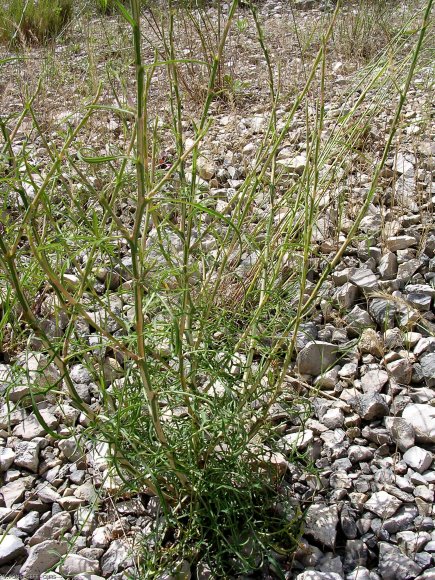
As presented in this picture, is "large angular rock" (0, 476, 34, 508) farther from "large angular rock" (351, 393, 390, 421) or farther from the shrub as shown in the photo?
the shrub

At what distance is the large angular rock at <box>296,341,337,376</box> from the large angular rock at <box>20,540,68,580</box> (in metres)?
0.88

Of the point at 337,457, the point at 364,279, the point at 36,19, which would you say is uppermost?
the point at 36,19

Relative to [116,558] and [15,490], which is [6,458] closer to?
[15,490]

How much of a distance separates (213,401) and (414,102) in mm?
2643

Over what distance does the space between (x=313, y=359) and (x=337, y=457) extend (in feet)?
1.25

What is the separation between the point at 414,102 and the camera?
3.48m

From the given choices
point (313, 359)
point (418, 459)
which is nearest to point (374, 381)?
point (313, 359)

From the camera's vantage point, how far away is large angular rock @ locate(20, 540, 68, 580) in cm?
150

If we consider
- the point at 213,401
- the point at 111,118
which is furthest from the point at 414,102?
the point at 213,401

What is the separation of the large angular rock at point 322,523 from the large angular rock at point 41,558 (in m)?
0.58

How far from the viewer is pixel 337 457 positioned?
175 centimetres

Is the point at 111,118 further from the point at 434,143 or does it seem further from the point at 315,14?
the point at 315,14

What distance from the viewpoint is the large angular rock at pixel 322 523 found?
5.00ft

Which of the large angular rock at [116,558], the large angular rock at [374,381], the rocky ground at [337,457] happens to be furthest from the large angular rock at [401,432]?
the large angular rock at [116,558]
